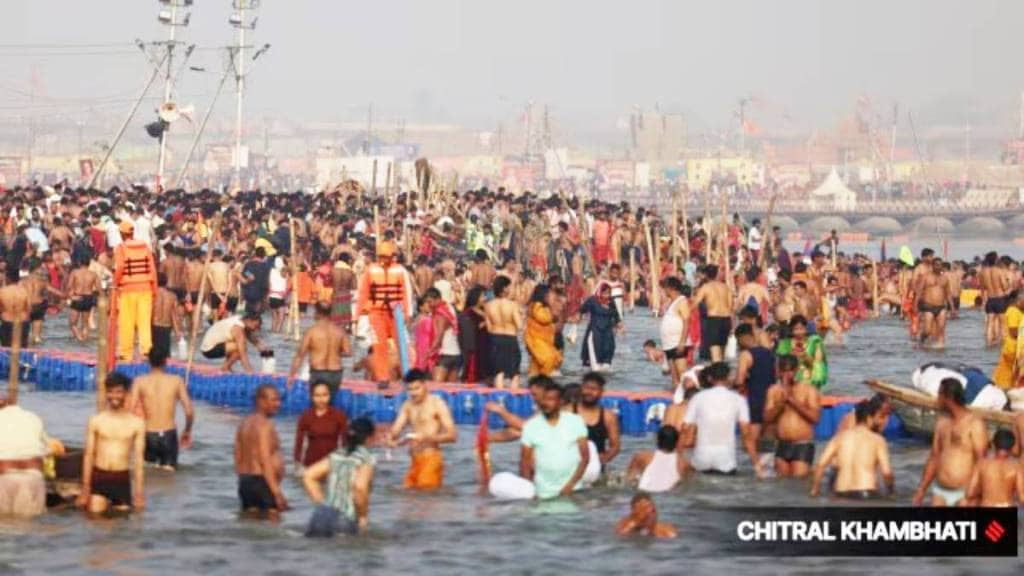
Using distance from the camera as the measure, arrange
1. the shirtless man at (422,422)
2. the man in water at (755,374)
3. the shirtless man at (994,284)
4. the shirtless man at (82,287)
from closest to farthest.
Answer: the shirtless man at (422,422) → the man in water at (755,374) → the shirtless man at (82,287) → the shirtless man at (994,284)

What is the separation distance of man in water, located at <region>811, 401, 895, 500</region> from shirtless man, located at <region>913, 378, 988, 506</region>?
125cm

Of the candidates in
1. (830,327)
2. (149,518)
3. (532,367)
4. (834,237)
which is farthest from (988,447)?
(834,237)

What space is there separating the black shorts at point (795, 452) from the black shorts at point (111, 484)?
580 cm

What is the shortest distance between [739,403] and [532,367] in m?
5.65

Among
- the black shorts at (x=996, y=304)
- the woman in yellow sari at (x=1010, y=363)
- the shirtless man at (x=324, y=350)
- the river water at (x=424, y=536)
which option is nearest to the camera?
the river water at (x=424, y=536)

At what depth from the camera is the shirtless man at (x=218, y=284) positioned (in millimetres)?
Result: 32475

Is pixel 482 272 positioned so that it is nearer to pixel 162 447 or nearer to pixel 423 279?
pixel 423 279

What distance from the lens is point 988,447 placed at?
17719 mm

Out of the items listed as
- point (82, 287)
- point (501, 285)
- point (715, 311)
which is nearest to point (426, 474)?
point (501, 285)

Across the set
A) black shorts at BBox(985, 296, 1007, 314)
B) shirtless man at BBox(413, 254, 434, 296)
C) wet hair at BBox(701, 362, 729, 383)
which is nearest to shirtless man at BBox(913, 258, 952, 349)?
black shorts at BBox(985, 296, 1007, 314)

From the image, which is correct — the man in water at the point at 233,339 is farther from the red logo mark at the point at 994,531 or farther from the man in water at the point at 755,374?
the red logo mark at the point at 994,531

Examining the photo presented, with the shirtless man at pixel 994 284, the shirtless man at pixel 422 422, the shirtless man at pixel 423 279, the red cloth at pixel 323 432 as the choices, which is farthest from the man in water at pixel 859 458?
the shirtless man at pixel 994 284

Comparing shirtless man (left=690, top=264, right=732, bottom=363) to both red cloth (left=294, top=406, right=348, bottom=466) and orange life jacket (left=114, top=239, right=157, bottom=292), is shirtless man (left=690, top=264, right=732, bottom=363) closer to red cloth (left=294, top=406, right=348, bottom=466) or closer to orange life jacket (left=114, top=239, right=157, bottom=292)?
orange life jacket (left=114, top=239, right=157, bottom=292)

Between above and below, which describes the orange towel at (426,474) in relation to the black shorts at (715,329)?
below
